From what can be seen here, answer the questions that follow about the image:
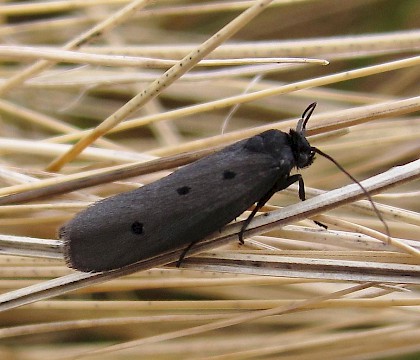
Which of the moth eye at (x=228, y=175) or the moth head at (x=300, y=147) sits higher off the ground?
the moth head at (x=300, y=147)

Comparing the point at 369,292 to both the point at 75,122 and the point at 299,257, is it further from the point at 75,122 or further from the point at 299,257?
the point at 75,122

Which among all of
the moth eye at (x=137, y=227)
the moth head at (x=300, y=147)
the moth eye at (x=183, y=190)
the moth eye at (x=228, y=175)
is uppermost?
the moth head at (x=300, y=147)

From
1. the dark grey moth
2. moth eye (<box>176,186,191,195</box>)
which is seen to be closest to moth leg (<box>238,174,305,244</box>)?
the dark grey moth

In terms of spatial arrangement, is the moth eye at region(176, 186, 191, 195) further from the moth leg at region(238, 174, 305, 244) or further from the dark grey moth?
the moth leg at region(238, 174, 305, 244)

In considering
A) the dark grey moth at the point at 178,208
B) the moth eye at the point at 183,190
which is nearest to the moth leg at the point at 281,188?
the dark grey moth at the point at 178,208

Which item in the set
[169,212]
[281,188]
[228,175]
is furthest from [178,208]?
[281,188]

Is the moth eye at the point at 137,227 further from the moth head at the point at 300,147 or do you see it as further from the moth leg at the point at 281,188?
the moth head at the point at 300,147

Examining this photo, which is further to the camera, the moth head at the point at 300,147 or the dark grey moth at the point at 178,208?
the moth head at the point at 300,147
